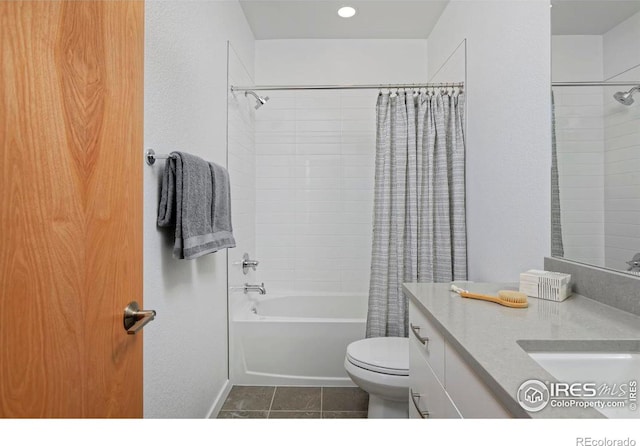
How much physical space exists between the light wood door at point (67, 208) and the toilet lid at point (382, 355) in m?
1.03

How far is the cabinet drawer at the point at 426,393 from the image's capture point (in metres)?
0.86

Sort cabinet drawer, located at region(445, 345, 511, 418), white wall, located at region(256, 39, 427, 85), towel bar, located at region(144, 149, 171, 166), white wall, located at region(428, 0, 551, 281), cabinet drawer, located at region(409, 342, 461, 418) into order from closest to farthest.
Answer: cabinet drawer, located at region(445, 345, 511, 418) < cabinet drawer, located at region(409, 342, 461, 418) < towel bar, located at region(144, 149, 171, 166) < white wall, located at region(428, 0, 551, 281) < white wall, located at region(256, 39, 427, 85)

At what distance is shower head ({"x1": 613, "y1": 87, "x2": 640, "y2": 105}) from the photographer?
1.00 metres

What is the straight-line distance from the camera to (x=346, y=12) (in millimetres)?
2520

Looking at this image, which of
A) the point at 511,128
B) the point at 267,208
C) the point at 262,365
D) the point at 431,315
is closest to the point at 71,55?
the point at 431,315

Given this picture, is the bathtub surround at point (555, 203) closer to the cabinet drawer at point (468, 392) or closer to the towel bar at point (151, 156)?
the cabinet drawer at point (468, 392)

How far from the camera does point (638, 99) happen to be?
3.20 feet

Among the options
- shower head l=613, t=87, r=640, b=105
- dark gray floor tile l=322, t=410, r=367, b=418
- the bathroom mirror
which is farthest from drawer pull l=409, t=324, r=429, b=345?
dark gray floor tile l=322, t=410, r=367, b=418

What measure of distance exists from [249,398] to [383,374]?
1.02 m

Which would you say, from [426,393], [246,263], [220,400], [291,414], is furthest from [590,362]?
[246,263]

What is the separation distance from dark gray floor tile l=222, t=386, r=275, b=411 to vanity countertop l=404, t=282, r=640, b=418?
1.41 metres

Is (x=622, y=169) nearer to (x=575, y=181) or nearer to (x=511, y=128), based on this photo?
(x=575, y=181)

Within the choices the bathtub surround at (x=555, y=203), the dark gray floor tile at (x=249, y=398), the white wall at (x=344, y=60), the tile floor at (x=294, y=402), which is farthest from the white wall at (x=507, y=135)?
the dark gray floor tile at (x=249, y=398)

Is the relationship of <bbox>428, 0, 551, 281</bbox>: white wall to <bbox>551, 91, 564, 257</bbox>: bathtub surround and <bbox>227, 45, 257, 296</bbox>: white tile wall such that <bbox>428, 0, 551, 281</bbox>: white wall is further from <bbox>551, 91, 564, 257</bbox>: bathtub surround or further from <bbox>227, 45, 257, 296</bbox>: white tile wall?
<bbox>227, 45, 257, 296</bbox>: white tile wall
